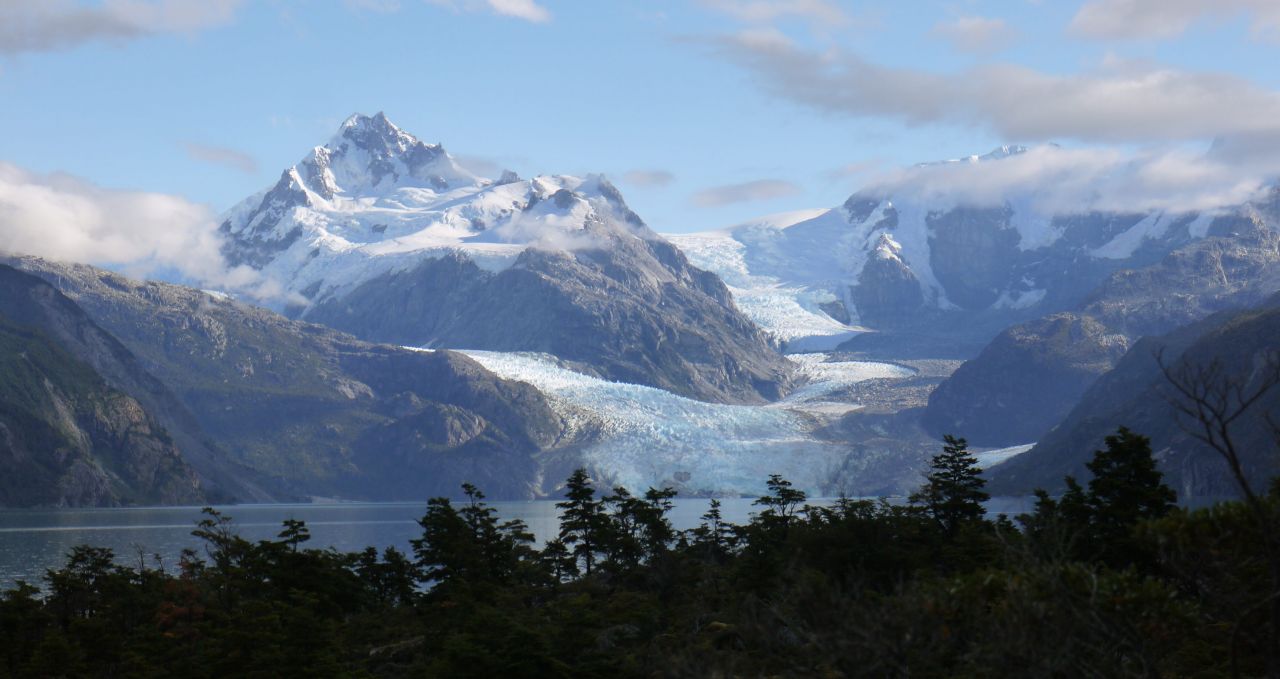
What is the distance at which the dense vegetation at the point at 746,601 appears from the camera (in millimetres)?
36938

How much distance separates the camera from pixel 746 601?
220 ft

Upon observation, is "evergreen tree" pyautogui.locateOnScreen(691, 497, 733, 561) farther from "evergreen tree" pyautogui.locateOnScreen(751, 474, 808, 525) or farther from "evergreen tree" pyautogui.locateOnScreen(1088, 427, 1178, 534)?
"evergreen tree" pyautogui.locateOnScreen(1088, 427, 1178, 534)

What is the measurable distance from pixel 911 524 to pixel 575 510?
2909cm

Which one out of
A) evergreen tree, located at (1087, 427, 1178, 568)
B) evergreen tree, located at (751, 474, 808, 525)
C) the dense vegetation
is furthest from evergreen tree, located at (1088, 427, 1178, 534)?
evergreen tree, located at (751, 474, 808, 525)

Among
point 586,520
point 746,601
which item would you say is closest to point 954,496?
point 586,520

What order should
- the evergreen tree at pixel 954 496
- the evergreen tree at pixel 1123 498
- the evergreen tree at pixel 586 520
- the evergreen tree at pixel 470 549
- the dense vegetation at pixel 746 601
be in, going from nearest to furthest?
1. the dense vegetation at pixel 746 601
2. the evergreen tree at pixel 1123 498
3. the evergreen tree at pixel 954 496
4. the evergreen tree at pixel 470 549
5. the evergreen tree at pixel 586 520

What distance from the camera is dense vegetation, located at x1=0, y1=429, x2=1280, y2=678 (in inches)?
1454

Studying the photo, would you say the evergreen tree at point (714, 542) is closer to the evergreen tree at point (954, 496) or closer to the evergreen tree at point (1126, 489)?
the evergreen tree at point (954, 496)

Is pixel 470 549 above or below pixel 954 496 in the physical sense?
below

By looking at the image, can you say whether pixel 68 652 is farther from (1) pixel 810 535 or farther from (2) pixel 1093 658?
(2) pixel 1093 658

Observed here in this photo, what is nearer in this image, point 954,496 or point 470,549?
point 954,496

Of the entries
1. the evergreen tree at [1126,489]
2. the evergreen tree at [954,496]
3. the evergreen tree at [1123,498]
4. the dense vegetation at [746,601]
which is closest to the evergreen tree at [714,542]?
the dense vegetation at [746,601]

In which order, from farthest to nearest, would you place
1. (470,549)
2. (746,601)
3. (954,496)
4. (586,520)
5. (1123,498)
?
1. (586,520)
2. (470,549)
3. (954,496)
4. (1123,498)
5. (746,601)

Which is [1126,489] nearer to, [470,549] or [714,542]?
[470,549]
